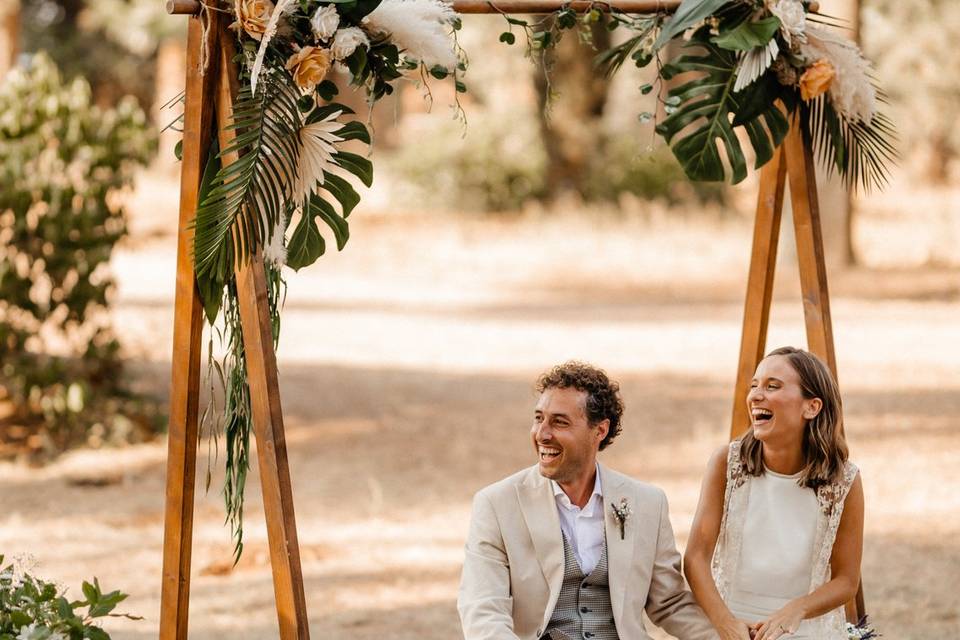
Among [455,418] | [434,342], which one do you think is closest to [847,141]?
[455,418]

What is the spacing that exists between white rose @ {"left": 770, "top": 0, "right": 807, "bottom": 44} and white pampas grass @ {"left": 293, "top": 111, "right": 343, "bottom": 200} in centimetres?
139

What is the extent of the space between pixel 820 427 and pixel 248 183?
1717 mm

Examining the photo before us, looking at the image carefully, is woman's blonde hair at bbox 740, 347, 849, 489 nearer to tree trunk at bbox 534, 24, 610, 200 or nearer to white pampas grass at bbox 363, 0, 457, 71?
white pampas grass at bbox 363, 0, 457, 71

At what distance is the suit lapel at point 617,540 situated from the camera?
361cm

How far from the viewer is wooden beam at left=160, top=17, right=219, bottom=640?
3721 millimetres

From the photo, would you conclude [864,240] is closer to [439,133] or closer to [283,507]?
[439,133]

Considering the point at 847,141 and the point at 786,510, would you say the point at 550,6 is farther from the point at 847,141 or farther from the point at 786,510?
the point at 786,510

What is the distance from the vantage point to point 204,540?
23.3 ft

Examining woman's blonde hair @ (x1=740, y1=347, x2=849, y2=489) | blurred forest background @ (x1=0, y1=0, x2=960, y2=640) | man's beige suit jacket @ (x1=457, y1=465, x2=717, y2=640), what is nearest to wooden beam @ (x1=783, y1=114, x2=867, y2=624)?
blurred forest background @ (x1=0, y1=0, x2=960, y2=640)

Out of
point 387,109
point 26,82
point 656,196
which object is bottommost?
point 26,82

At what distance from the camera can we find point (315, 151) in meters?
3.81

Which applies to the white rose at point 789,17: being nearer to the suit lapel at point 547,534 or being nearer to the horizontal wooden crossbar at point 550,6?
the horizontal wooden crossbar at point 550,6

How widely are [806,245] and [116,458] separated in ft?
18.3

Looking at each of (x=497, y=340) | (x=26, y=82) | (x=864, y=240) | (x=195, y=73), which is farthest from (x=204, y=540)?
(x=864, y=240)
